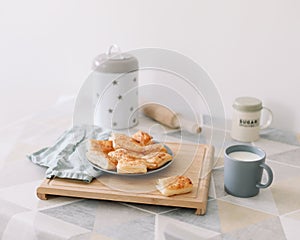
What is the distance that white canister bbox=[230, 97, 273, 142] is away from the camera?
1.24m

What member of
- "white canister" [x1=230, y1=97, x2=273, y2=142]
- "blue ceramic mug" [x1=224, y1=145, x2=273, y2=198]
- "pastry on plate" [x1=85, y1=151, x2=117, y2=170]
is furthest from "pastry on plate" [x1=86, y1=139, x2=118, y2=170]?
"white canister" [x1=230, y1=97, x2=273, y2=142]

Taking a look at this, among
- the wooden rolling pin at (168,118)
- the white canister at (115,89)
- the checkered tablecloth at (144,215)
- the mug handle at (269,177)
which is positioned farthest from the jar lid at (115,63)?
the mug handle at (269,177)

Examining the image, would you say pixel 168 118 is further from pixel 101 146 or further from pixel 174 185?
pixel 174 185

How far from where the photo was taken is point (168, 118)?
135 cm

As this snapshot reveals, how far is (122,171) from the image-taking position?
968 mm

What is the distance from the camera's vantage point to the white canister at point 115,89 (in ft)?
4.25

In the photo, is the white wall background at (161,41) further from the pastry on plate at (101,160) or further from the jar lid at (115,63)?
the pastry on plate at (101,160)

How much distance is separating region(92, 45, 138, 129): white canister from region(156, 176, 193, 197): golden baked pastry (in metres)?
0.42

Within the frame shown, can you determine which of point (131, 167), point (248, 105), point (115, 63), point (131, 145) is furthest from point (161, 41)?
point (131, 167)

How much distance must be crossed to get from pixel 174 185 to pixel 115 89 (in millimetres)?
474

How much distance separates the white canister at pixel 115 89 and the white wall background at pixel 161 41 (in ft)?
0.74

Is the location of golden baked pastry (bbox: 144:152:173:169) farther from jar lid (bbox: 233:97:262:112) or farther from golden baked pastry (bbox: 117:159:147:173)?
jar lid (bbox: 233:97:262:112)

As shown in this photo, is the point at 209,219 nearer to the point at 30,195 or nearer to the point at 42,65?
the point at 30,195

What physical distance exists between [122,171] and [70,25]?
844 millimetres
